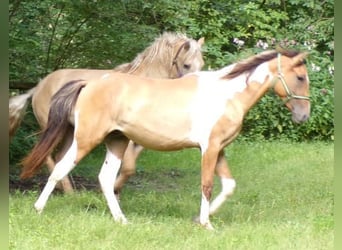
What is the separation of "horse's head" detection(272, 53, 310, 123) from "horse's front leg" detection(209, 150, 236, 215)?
0.81 m

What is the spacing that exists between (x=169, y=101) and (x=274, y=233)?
1534 millimetres

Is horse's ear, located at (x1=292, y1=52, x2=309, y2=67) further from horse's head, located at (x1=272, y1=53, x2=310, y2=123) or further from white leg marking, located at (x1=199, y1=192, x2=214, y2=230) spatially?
white leg marking, located at (x1=199, y1=192, x2=214, y2=230)

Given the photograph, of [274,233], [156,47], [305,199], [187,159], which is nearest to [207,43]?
[187,159]

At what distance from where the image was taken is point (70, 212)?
608 centimetres

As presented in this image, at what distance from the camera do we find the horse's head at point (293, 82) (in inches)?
235

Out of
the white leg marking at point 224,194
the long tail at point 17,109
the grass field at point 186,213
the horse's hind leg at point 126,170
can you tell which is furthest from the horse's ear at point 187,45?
the white leg marking at point 224,194

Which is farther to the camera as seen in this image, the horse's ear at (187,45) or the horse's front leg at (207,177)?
the horse's ear at (187,45)

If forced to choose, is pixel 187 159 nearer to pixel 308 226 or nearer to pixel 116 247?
pixel 308 226

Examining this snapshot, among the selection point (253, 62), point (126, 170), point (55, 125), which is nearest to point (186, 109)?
point (253, 62)

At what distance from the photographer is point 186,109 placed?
5.91 m

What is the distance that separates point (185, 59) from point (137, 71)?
0.68m

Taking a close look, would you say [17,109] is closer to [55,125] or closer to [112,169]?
[55,125]

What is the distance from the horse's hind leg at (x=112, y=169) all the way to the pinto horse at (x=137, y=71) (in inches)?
47.8

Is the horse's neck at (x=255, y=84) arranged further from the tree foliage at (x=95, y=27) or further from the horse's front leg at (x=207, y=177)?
the tree foliage at (x=95, y=27)
